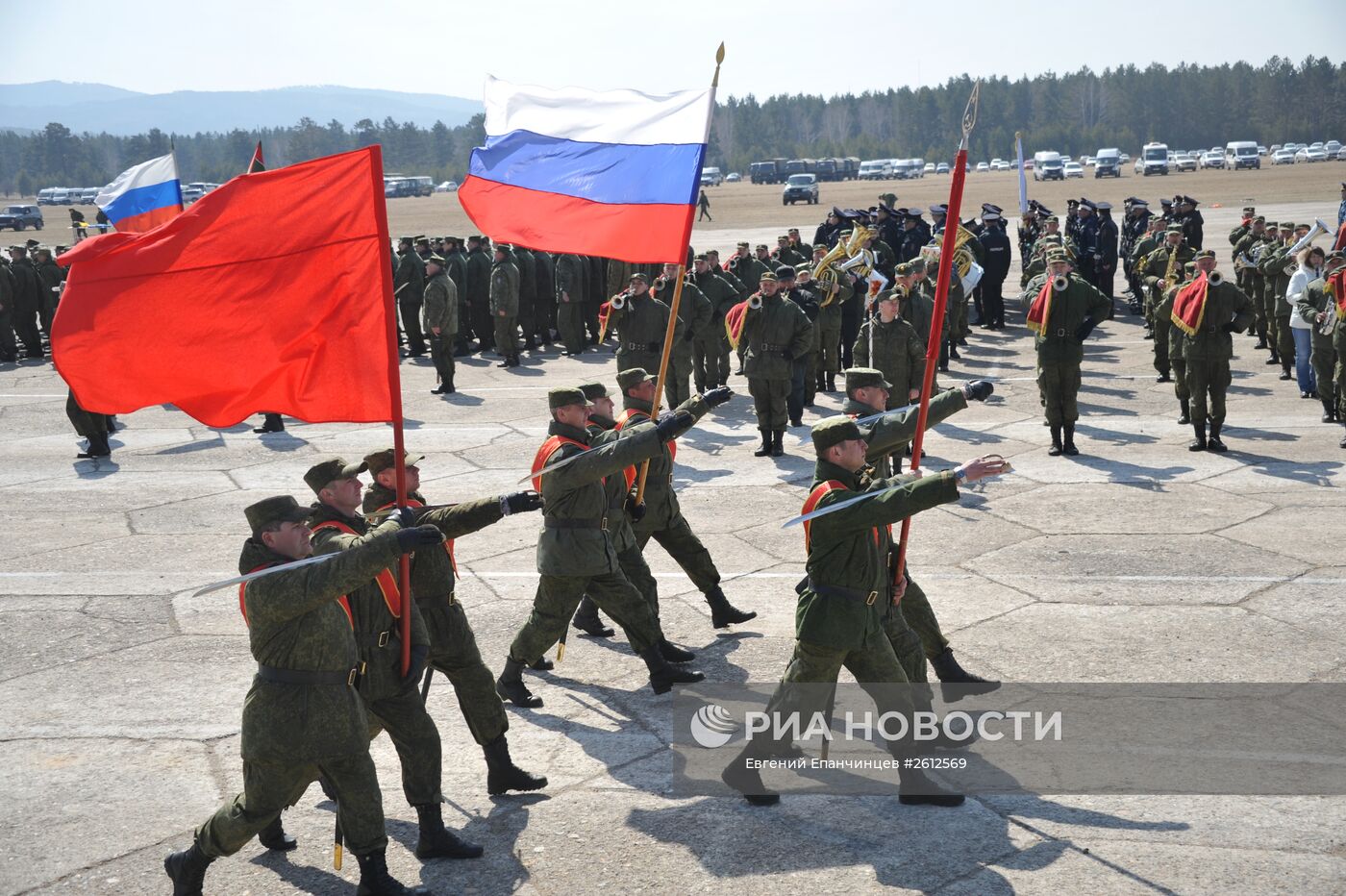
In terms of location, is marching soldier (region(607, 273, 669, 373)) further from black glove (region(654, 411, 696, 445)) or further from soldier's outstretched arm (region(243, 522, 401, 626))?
soldier's outstretched arm (region(243, 522, 401, 626))

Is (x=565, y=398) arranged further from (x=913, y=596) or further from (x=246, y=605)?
(x=246, y=605)

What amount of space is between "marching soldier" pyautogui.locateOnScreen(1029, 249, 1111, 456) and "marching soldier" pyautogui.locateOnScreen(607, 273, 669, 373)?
4.51m

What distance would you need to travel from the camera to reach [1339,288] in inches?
560

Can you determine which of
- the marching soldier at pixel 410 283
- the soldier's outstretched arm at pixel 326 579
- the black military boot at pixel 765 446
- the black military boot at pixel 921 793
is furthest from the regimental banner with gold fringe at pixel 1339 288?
the marching soldier at pixel 410 283

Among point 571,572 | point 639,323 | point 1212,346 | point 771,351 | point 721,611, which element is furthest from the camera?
point 639,323

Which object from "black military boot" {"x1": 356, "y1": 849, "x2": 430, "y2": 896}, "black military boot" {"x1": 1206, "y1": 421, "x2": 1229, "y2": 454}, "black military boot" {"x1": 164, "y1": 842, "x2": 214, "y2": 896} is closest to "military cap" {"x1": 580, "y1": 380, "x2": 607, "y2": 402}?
"black military boot" {"x1": 356, "y1": 849, "x2": 430, "y2": 896}

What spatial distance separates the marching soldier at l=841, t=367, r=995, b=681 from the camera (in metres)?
6.82

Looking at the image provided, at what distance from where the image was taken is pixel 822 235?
89.6 feet

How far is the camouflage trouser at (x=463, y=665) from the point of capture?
21.5ft

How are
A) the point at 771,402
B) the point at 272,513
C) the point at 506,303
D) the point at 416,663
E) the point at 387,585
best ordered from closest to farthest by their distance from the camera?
the point at 272,513 < the point at 387,585 < the point at 416,663 < the point at 771,402 < the point at 506,303

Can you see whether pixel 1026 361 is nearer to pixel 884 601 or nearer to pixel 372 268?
pixel 884 601

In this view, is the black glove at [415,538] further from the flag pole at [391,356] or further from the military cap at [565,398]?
the military cap at [565,398]

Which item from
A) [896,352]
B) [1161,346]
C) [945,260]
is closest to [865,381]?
[945,260]

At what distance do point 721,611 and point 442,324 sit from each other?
38.6 ft
